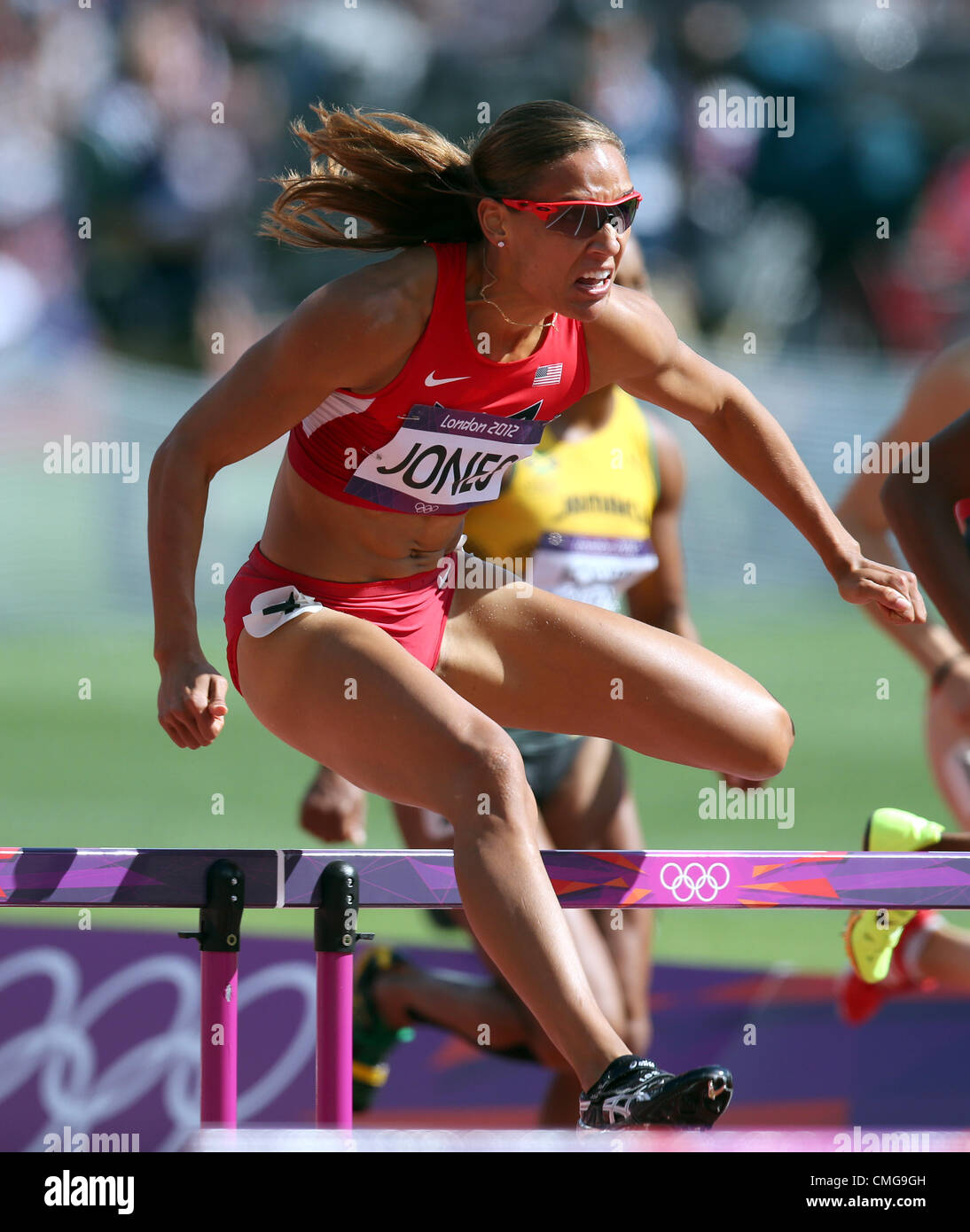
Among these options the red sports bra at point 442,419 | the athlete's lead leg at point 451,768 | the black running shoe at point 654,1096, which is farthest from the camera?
the red sports bra at point 442,419

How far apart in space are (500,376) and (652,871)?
0.96 meters

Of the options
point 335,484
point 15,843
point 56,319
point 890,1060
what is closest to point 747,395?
point 335,484

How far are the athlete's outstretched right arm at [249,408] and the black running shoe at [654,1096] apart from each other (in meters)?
0.87

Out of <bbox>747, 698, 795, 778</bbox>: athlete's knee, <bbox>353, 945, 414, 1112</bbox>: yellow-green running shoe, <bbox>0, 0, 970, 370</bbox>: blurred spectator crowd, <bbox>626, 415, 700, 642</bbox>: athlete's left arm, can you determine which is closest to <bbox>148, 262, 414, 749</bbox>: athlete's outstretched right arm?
<bbox>747, 698, 795, 778</bbox>: athlete's knee

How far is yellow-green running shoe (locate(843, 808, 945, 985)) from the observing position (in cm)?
403

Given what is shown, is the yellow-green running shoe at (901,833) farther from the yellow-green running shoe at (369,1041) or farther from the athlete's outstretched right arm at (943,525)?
the yellow-green running shoe at (369,1041)

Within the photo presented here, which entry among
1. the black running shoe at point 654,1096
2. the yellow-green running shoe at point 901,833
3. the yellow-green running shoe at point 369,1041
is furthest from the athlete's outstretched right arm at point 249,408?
the yellow-green running shoe at point 369,1041

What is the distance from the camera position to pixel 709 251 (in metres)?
11.7

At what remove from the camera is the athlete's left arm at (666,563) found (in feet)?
14.1

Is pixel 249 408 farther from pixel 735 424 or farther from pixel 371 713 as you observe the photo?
pixel 735 424

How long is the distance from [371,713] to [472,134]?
994 cm

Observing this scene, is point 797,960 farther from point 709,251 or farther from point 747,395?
point 709,251

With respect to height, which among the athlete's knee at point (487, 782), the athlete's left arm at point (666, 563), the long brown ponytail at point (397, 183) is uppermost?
the long brown ponytail at point (397, 183)

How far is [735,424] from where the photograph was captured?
327cm
